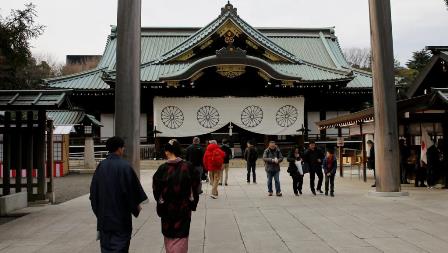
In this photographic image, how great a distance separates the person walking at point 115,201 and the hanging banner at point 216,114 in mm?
22868

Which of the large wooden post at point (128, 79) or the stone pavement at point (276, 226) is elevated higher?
the large wooden post at point (128, 79)

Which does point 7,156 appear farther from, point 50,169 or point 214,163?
point 214,163

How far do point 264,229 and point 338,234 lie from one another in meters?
1.25

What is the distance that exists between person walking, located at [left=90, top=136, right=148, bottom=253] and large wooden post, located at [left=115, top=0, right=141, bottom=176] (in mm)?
5909

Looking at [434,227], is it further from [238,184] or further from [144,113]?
[144,113]

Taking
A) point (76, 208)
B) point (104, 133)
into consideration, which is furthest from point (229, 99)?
point (76, 208)

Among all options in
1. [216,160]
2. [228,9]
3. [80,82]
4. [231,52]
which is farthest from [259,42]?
[216,160]

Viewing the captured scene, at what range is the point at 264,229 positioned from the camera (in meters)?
7.90

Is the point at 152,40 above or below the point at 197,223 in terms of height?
above

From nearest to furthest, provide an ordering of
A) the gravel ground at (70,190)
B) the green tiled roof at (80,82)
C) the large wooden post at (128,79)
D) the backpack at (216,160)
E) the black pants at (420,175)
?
the large wooden post at (128,79) < the backpack at (216,160) < the gravel ground at (70,190) < the black pants at (420,175) < the green tiled roof at (80,82)

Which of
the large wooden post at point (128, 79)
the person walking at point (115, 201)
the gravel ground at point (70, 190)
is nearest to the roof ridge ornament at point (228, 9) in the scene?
the gravel ground at point (70, 190)

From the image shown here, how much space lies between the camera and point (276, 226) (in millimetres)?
8156

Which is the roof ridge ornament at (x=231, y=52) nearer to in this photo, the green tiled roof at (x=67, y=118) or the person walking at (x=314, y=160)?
the green tiled roof at (x=67, y=118)

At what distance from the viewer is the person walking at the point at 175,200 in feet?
15.1
